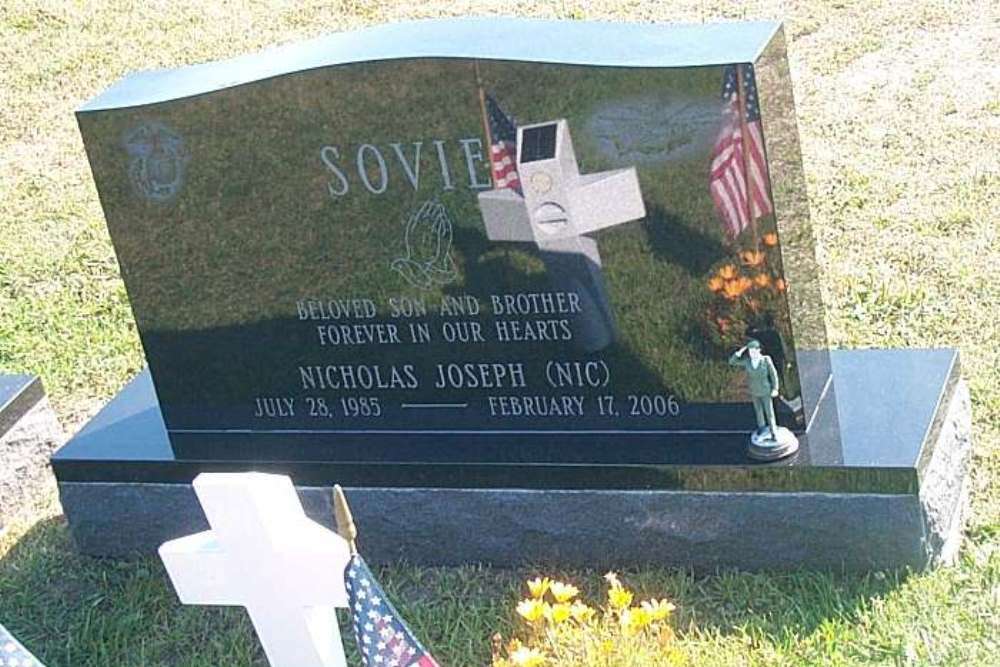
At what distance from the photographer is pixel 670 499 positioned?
453cm

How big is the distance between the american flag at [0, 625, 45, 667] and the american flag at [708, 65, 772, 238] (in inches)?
81.1

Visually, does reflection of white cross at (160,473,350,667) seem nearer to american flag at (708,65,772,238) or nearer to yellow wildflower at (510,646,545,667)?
yellow wildflower at (510,646,545,667)

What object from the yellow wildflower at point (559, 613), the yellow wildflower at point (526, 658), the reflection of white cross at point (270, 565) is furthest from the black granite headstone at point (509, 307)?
the reflection of white cross at point (270, 565)

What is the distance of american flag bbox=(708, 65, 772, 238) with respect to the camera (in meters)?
4.18

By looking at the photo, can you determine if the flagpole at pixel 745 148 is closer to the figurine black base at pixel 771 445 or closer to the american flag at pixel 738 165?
the american flag at pixel 738 165

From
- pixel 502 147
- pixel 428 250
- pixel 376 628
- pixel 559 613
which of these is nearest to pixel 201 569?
pixel 376 628

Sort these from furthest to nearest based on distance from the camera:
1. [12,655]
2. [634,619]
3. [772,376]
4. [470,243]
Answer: [470,243] < [772,376] < [634,619] < [12,655]

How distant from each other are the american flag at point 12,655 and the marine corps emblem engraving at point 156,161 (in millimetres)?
1751

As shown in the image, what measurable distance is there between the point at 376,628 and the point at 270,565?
358 millimetres

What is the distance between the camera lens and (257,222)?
480 cm

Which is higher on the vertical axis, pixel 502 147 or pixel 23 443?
→ pixel 502 147

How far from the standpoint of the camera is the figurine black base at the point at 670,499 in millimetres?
4355

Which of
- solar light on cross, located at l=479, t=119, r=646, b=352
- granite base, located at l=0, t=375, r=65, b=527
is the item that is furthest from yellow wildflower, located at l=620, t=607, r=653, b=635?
granite base, located at l=0, t=375, r=65, b=527

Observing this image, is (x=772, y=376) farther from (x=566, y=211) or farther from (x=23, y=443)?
(x=23, y=443)
